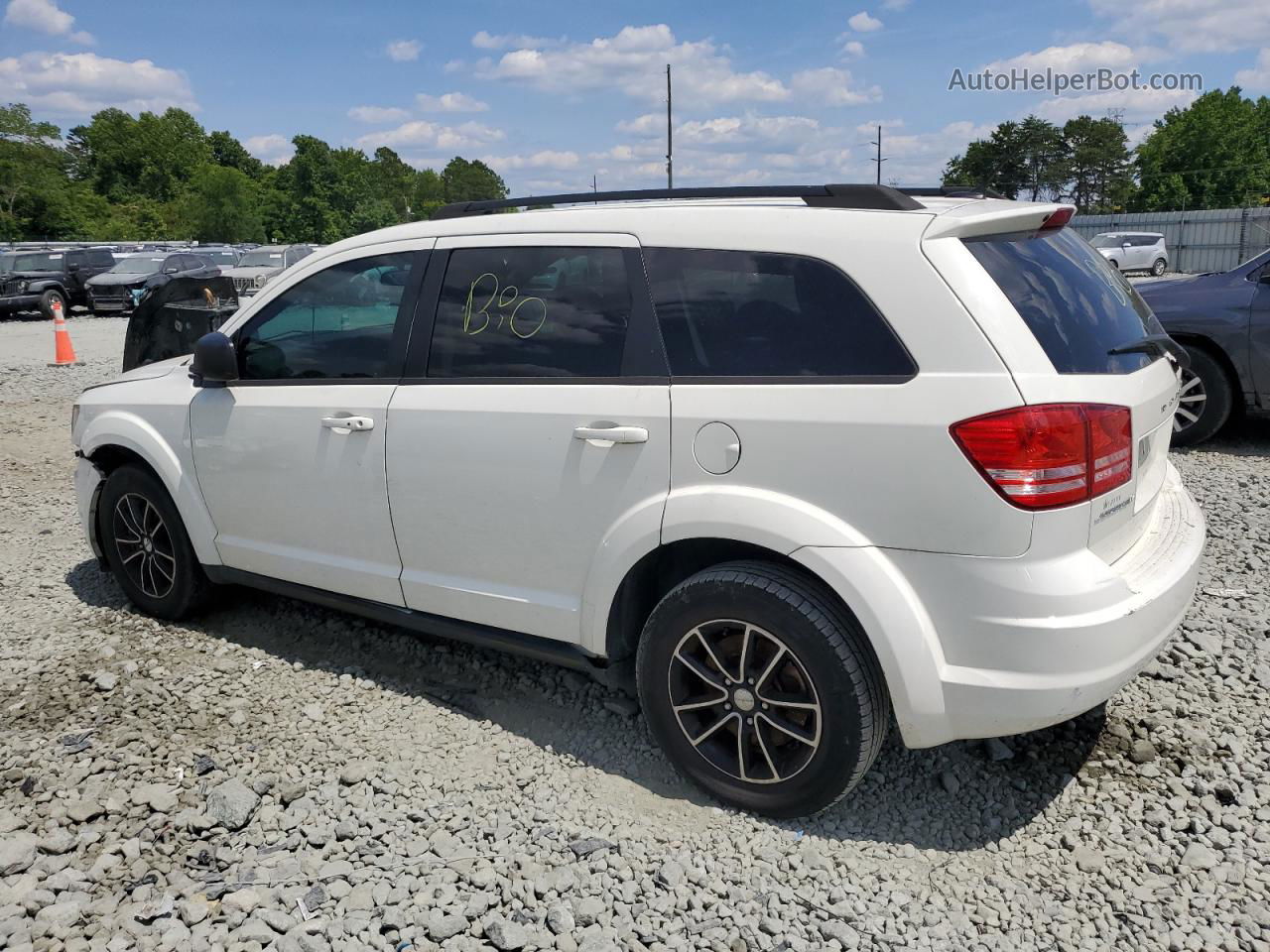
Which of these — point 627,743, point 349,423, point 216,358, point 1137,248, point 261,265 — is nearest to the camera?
point 627,743

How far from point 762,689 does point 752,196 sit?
163cm

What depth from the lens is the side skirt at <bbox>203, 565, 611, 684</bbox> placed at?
11.5ft

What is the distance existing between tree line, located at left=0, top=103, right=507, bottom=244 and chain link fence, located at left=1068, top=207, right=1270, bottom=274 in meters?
36.8

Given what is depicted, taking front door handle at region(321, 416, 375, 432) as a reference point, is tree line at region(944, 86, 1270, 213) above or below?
above

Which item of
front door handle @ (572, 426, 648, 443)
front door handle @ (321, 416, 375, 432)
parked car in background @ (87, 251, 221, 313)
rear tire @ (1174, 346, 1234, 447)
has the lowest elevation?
rear tire @ (1174, 346, 1234, 447)

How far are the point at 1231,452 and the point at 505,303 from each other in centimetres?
639

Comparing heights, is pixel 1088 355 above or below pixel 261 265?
below

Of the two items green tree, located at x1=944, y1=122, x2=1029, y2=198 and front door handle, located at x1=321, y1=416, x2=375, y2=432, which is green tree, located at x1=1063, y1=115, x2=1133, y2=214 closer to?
green tree, located at x1=944, y1=122, x2=1029, y2=198

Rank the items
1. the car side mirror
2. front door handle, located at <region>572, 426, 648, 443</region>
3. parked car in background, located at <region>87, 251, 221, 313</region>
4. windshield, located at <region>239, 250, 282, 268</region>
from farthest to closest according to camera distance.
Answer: windshield, located at <region>239, 250, 282, 268</region> < parked car in background, located at <region>87, 251, 221, 313</region> < the car side mirror < front door handle, located at <region>572, 426, 648, 443</region>

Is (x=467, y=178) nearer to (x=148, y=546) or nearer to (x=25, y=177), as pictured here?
(x=25, y=177)

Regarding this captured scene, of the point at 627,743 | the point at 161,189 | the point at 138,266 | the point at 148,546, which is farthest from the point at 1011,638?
the point at 161,189

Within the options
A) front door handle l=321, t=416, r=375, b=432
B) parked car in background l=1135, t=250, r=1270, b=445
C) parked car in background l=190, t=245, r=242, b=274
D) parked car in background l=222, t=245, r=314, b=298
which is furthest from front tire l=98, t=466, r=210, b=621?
parked car in background l=190, t=245, r=242, b=274

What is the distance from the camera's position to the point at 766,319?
3023 millimetres

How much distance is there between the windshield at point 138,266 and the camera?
2736 cm
